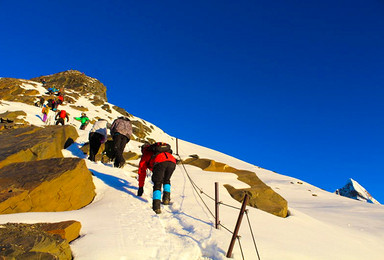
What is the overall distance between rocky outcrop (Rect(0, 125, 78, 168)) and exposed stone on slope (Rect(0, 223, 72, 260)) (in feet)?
15.3

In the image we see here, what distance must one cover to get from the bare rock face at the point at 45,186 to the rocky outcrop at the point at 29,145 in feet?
4.89

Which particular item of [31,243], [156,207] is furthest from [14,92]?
[31,243]

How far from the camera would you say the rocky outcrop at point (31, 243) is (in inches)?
97.3

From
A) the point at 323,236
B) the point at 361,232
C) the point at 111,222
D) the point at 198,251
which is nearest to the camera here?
the point at 198,251

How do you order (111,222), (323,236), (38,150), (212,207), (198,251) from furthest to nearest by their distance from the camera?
(38,150) < (212,207) < (323,236) < (111,222) < (198,251)

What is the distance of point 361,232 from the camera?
7.69 m

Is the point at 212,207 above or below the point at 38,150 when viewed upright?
below

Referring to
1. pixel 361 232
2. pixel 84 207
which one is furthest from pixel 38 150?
pixel 361 232

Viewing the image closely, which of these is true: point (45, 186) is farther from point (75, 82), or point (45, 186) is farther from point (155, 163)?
point (75, 82)

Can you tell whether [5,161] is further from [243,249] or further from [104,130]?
[243,249]

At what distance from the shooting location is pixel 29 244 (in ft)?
8.71

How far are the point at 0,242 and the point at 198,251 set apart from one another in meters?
2.86

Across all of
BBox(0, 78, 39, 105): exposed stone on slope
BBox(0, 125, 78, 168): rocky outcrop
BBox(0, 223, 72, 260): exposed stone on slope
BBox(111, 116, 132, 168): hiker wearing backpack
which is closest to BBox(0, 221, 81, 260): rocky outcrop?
BBox(0, 223, 72, 260): exposed stone on slope

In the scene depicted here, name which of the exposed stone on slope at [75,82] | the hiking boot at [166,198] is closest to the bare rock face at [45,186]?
the hiking boot at [166,198]
